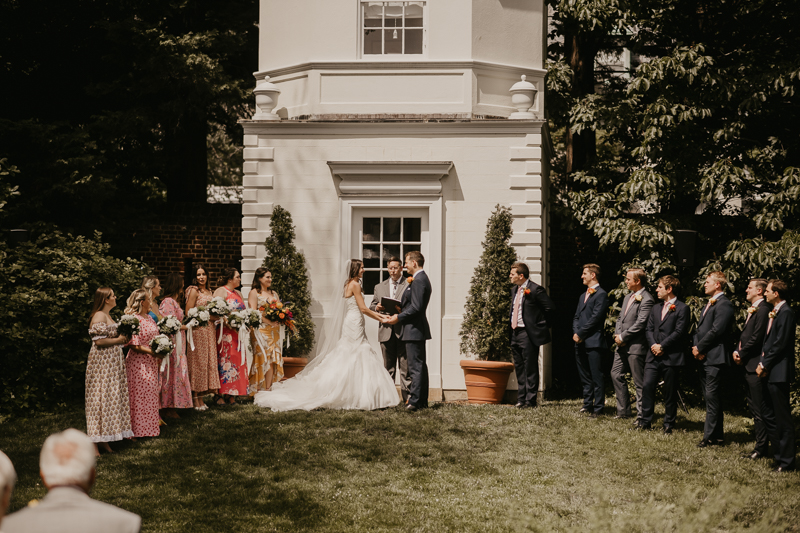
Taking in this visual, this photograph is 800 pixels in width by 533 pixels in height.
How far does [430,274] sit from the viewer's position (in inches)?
492

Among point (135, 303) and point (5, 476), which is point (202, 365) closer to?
point (135, 303)

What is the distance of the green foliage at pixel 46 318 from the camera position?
11688mm

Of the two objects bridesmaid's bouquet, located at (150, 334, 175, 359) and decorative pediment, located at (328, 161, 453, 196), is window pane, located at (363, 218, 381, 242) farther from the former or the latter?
bridesmaid's bouquet, located at (150, 334, 175, 359)

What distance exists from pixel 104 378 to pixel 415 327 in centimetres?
391

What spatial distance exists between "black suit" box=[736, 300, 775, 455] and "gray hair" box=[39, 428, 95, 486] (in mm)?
7348

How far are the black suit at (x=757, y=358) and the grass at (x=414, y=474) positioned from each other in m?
0.53

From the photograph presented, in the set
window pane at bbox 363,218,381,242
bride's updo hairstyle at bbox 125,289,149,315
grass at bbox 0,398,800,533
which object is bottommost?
grass at bbox 0,398,800,533

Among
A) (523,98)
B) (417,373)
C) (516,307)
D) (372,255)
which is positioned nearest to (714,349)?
(516,307)

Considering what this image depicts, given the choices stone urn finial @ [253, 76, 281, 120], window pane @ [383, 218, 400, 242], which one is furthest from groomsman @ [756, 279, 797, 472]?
stone urn finial @ [253, 76, 281, 120]

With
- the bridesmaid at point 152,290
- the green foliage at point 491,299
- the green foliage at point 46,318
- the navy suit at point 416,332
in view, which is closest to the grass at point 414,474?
the navy suit at point 416,332

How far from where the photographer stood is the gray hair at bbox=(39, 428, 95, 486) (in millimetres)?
2707

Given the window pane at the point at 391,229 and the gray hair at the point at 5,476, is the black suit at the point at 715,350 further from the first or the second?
the gray hair at the point at 5,476

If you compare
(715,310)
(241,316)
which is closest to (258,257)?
(241,316)

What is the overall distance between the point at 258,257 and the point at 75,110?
250 inches
